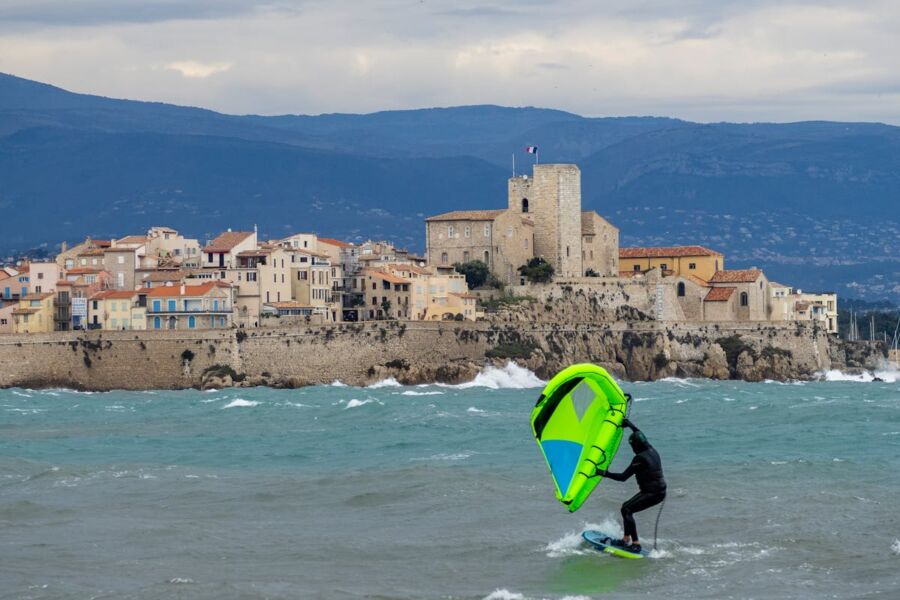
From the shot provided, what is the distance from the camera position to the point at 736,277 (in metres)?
98.1

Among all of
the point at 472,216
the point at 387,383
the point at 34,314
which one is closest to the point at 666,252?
the point at 472,216

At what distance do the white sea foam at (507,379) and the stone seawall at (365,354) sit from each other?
0.41 metres

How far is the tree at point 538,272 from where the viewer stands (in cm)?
9406

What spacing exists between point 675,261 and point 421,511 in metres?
65.6

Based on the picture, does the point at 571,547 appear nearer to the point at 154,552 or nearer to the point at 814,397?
the point at 154,552

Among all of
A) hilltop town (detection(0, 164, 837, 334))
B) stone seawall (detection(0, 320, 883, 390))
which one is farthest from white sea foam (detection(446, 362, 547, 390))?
hilltop town (detection(0, 164, 837, 334))

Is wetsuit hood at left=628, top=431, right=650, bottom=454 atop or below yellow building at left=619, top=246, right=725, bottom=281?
below

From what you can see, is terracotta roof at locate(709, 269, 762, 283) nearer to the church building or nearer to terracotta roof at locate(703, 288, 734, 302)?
terracotta roof at locate(703, 288, 734, 302)

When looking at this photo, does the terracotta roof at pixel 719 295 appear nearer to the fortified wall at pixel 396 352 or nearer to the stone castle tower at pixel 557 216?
the fortified wall at pixel 396 352

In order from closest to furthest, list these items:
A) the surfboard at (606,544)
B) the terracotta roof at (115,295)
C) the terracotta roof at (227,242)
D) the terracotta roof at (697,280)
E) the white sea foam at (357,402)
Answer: the surfboard at (606,544), the white sea foam at (357,402), the terracotta roof at (115,295), the terracotta roof at (227,242), the terracotta roof at (697,280)

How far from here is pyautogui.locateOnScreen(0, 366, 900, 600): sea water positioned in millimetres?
30156

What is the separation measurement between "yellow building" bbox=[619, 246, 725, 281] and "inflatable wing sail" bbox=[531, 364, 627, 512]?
68626 millimetres

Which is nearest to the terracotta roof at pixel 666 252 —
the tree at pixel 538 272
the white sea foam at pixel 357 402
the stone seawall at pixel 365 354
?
the tree at pixel 538 272

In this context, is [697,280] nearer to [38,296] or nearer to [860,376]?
[860,376]
